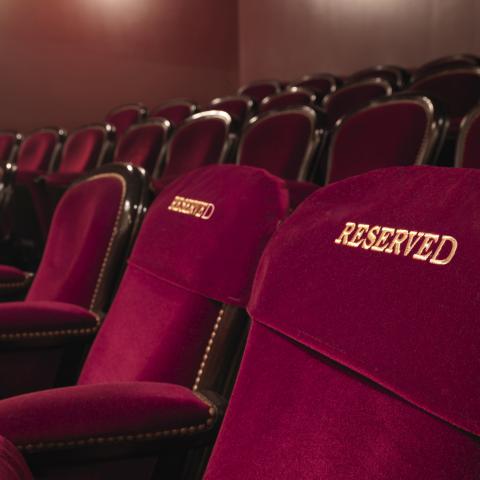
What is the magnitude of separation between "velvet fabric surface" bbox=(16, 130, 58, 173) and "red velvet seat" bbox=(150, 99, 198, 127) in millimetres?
428

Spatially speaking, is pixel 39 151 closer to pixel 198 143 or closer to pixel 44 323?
pixel 198 143

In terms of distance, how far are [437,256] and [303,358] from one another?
0.11 m

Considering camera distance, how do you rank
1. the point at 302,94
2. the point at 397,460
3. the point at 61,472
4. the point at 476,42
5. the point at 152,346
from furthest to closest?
the point at 476,42 < the point at 302,94 < the point at 152,346 < the point at 61,472 < the point at 397,460

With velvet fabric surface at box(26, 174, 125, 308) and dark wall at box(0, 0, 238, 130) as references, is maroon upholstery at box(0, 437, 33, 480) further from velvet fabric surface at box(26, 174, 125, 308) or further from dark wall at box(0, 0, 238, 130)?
dark wall at box(0, 0, 238, 130)

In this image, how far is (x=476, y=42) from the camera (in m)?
2.64

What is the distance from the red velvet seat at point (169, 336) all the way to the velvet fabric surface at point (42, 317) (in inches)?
2.3

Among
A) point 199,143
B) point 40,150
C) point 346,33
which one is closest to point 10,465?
point 199,143

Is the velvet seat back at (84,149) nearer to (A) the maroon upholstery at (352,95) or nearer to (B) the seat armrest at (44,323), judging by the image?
(A) the maroon upholstery at (352,95)

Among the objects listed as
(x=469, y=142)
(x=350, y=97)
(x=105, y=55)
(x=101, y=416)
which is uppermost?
(x=105, y=55)

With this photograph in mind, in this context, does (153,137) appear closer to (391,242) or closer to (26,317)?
(26,317)

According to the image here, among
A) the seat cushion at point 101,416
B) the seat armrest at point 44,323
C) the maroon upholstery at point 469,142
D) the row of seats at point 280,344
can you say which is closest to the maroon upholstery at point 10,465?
the row of seats at point 280,344

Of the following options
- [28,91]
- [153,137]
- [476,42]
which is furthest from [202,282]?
[28,91]

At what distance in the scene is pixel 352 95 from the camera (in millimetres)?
1760

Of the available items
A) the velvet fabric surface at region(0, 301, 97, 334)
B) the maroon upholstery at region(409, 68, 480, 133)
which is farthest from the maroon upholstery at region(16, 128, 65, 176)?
the velvet fabric surface at region(0, 301, 97, 334)
